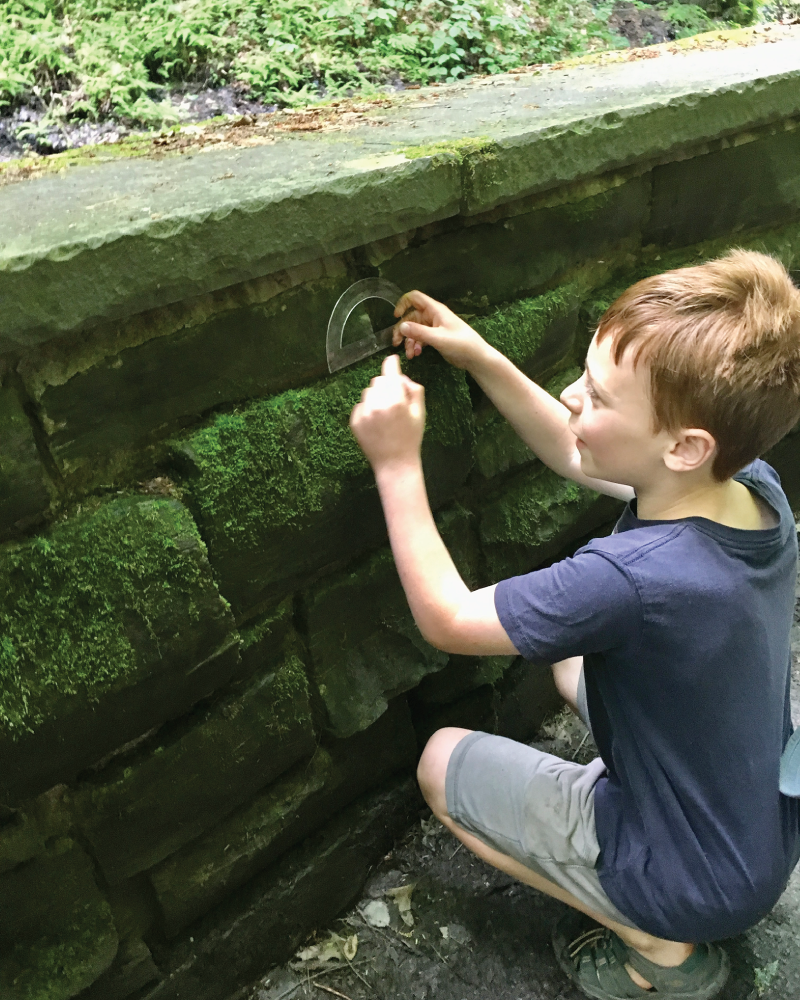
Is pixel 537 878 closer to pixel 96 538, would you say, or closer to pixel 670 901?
pixel 670 901

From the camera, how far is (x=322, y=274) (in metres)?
1.32

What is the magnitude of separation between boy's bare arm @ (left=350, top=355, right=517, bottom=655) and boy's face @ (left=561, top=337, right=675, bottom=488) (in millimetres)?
288

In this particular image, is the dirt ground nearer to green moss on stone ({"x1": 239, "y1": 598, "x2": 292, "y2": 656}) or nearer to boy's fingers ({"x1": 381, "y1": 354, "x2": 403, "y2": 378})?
green moss on stone ({"x1": 239, "y1": 598, "x2": 292, "y2": 656})

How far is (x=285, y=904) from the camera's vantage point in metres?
1.67

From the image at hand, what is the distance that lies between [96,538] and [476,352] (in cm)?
79

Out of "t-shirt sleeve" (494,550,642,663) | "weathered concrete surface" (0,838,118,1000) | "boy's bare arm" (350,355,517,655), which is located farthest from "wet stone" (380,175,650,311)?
"weathered concrete surface" (0,838,118,1000)

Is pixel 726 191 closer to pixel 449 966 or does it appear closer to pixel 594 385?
pixel 594 385

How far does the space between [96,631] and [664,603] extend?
0.87 m

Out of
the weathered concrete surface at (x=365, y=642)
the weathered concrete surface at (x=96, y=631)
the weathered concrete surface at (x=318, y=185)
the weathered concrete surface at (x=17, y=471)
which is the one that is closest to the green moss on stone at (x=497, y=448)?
the weathered concrete surface at (x=365, y=642)

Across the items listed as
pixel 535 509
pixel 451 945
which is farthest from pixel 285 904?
pixel 535 509

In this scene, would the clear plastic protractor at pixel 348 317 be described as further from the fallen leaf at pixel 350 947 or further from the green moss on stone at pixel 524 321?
the fallen leaf at pixel 350 947

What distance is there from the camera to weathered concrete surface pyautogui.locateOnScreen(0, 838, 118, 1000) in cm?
124

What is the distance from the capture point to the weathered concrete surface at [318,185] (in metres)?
1.01

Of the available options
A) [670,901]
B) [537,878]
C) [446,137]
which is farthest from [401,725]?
[446,137]
